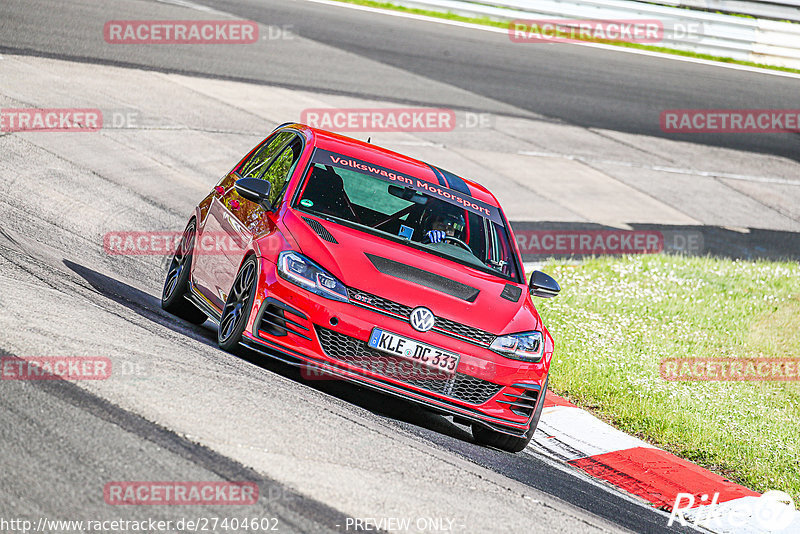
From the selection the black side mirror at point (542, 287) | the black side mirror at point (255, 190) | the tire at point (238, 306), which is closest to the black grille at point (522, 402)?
the black side mirror at point (542, 287)

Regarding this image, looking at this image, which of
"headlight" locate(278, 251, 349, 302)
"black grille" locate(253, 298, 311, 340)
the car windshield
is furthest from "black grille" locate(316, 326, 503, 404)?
the car windshield

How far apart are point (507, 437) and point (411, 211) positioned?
1887 millimetres

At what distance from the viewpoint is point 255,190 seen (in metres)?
7.16

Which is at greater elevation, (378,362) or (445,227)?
(445,227)

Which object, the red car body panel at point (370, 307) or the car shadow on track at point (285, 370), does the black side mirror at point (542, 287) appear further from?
the car shadow on track at point (285, 370)

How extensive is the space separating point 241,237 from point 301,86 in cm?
1150

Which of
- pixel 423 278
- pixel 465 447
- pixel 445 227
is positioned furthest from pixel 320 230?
pixel 465 447

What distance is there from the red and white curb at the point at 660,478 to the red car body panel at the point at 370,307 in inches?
31.1

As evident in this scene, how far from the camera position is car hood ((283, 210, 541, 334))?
640 cm

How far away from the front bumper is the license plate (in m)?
0.03

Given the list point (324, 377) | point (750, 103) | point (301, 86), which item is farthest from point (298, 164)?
point (750, 103)

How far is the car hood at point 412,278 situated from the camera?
6.40 m

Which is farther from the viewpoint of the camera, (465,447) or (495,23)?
(495,23)

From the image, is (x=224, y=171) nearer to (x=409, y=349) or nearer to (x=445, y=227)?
(x=445, y=227)
